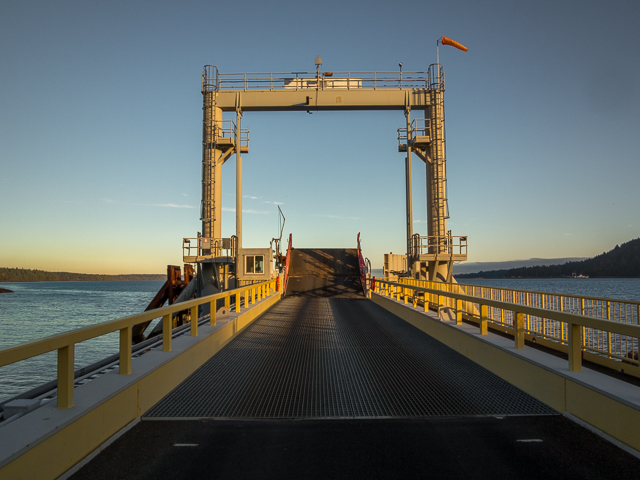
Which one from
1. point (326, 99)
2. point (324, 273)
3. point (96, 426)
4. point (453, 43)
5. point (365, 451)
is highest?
point (453, 43)

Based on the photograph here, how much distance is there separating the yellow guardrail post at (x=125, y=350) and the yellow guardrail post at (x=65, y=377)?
94 centimetres

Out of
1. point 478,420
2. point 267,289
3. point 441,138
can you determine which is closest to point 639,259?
point 441,138

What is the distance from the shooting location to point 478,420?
4.50 meters

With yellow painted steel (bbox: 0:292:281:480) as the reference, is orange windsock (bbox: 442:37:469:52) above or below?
above

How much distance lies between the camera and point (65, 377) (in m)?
3.60

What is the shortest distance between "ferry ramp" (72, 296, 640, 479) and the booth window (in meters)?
18.3

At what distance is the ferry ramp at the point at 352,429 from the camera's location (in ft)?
11.3

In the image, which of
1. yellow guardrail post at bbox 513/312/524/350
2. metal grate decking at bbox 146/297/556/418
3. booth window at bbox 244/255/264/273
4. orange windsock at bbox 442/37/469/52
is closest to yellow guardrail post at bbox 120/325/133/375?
metal grate decking at bbox 146/297/556/418

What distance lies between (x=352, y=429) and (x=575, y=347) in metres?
2.38

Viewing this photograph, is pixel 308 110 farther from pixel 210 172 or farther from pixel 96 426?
pixel 96 426

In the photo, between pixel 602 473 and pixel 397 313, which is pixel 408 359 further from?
pixel 397 313

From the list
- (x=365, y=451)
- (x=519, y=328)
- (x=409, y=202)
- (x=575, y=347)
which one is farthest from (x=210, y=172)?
(x=365, y=451)

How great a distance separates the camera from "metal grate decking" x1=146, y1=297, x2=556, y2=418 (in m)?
4.82

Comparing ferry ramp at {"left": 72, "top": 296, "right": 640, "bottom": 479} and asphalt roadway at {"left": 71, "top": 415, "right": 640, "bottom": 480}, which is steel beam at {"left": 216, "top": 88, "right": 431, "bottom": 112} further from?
asphalt roadway at {"left": 71, "top": 415, "right": 640, "bottom": 480}
